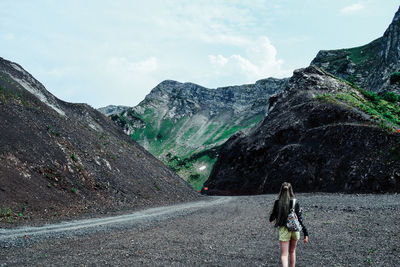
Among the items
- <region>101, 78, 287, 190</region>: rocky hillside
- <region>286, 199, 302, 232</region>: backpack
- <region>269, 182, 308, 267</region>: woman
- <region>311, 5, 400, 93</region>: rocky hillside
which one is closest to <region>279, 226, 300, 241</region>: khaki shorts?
<region>269, 182, 308, 267</region>: woman

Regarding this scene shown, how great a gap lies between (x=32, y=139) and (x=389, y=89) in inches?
2301

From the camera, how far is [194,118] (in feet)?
607

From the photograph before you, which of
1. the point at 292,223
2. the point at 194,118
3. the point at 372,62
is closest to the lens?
the point at 292,223

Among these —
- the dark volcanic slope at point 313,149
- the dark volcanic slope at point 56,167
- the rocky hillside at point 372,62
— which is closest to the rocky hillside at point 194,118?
the rocky hillside at point 372,62

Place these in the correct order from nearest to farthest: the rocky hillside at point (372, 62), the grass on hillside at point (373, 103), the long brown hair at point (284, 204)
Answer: the long brown hair at point (284, 204) < the grass on hillside at point (373, 103) < the rocky hillside at point (372, 62)

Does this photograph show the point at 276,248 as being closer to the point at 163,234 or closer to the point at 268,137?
the point at 163,234

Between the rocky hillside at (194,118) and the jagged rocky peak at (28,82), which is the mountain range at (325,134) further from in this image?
the rocky hillside at (194,118)

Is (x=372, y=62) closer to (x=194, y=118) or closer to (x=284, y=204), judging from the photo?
(x=284, y=204)

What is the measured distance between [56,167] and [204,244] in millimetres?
16431

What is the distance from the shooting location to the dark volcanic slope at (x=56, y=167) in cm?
1819

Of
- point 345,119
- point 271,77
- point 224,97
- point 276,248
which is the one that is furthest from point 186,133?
point 276,248

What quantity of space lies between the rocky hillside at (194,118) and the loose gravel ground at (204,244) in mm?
120267

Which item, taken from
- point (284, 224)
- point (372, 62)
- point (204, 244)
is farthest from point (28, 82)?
point (372, 62)

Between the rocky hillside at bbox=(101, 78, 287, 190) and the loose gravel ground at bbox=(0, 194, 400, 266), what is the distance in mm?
120267
